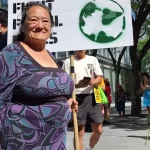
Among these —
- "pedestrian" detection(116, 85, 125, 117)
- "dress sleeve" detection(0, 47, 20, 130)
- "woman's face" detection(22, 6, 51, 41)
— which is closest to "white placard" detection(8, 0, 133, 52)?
"woman's face" detection(22, 6, 51, 41)

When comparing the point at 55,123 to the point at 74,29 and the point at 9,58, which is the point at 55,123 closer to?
the point at 9,58

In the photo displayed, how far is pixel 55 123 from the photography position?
260cm

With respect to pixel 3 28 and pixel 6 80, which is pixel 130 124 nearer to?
pixel 3 28

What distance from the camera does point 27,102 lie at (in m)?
2.56

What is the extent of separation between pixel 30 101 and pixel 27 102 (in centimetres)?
2

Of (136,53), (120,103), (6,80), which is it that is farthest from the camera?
(120,103)

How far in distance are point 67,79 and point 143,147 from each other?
16.7ft

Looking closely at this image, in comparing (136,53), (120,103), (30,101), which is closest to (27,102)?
(30,101)

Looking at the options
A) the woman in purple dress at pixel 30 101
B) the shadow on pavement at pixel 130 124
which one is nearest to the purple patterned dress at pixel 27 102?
the woman in purple dress at pixel 30 101

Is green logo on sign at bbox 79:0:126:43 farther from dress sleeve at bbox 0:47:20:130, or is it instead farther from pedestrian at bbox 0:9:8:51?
dress sleeve at bbox 0:47:20:130

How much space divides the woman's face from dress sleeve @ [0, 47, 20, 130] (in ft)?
0.81

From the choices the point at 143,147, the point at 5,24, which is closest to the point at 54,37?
the point at 5,24

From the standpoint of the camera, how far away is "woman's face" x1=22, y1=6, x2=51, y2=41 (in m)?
2.71

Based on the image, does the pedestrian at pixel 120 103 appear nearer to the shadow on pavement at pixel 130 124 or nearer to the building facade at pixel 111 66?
the shadow on pavement at pixel 130 124
